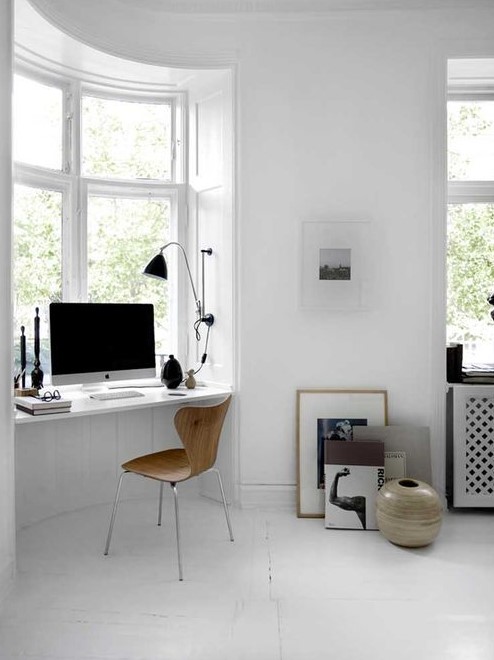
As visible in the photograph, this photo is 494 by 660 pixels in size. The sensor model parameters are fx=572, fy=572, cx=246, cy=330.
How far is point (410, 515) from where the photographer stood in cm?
270

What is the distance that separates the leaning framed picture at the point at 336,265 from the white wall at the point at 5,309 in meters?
1.58

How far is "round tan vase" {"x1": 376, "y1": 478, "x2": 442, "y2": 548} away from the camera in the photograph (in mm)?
2695

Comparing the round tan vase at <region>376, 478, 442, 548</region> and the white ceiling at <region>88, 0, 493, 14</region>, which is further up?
the white ceiling at <region>88, 0, 493, 14</region>

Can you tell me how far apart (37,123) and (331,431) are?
242cm

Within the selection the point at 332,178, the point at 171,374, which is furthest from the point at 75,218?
the point at 332,178

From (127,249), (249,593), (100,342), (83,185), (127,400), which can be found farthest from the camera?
(127,249)

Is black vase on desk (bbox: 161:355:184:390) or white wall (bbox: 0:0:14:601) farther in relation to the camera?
black vase on desk (bbox: 161:355:184:390)

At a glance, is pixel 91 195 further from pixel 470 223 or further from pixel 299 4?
pixel 470 223

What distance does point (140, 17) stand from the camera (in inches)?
126

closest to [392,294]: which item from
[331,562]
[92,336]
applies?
[331,562]

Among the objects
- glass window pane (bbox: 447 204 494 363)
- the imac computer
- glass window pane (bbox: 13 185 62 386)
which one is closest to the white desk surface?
the imac computer

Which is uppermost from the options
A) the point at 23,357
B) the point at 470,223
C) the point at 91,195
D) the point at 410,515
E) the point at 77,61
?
the point at 77,61

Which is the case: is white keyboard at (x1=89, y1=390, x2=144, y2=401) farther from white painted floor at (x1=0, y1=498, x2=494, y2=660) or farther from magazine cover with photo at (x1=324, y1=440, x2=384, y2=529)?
magazine cover with photo at (x1=324, y1=440, x2=384, y2=529)

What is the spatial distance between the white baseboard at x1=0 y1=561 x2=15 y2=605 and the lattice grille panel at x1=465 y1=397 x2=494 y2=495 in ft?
7.68
